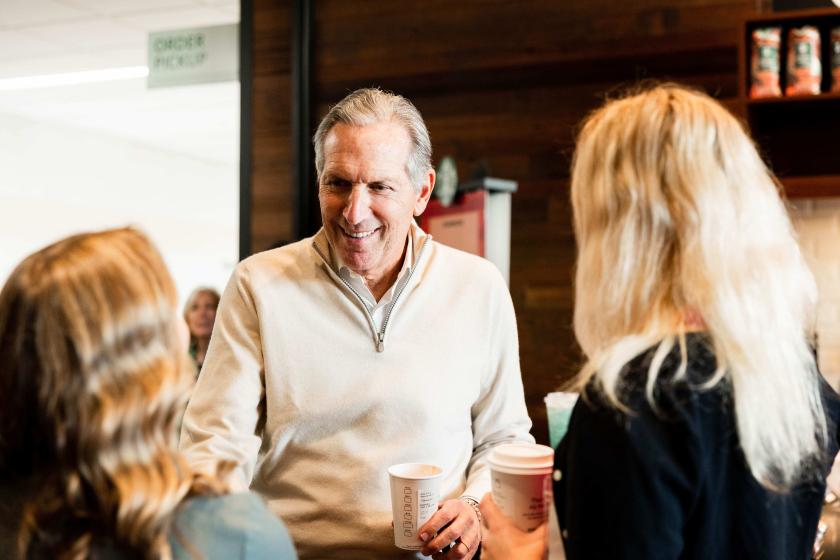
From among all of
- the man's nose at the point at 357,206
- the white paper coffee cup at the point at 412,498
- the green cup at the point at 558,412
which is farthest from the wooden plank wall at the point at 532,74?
the white paper coffee cup at the point at 412,498

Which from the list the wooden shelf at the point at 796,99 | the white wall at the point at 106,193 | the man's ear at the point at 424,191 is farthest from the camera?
the white wall at the point at 106,193

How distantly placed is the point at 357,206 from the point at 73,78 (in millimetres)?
6145

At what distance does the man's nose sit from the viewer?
181cm

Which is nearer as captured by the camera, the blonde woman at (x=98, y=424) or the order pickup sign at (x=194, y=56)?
the blonde woman at (x=98, y=424)

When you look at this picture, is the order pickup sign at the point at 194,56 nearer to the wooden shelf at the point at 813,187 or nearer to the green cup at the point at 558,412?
the wooden shelf at the point at 813,187

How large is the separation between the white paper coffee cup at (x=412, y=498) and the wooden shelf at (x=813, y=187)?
2476 mm

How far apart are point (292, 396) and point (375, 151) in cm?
51

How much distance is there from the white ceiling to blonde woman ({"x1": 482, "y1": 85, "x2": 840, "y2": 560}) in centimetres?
457

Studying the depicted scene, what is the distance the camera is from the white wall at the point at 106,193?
8.92 metres

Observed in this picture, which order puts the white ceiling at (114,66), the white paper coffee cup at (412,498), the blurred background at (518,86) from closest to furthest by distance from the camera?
the white paper coffee cup at (412,498) → the blurred background at (518,86) → the white ceiling at (114,66)

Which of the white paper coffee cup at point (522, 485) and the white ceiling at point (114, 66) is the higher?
the white ceiling at point (114, 66)

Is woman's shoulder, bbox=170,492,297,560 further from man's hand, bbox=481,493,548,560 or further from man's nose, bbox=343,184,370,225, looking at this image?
man's nose, bbox=343,184,370,225

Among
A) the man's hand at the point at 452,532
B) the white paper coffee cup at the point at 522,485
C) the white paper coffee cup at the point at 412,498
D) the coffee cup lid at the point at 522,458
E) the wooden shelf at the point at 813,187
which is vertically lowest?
the man's hand at the point at 452,532

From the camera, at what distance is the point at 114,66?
6.76 metres
